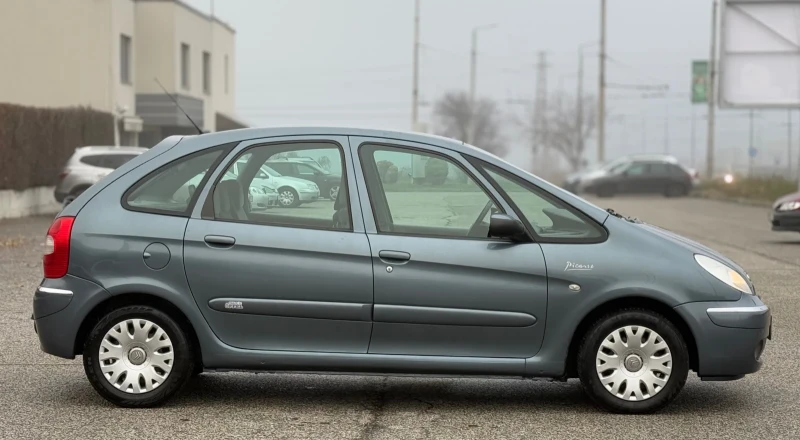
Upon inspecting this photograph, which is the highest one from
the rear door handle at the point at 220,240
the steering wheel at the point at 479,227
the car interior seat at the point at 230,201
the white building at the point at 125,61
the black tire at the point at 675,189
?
the white building at the point at 125,61

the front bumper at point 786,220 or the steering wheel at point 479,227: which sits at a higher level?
the steering wheel at point 479,227

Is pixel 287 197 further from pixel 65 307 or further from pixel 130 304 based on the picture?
pixel 65 307

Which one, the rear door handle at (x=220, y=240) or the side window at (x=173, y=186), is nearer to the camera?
the rear door handle at (x=220, y=240)

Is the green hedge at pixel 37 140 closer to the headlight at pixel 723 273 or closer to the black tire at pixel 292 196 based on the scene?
the black tire at pixel 292 196

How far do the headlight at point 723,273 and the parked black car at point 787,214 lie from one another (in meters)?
14.1

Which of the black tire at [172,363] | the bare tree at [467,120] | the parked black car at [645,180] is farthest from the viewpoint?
the bare tree at [467,120]

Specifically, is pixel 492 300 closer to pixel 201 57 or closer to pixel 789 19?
pixel 789 19

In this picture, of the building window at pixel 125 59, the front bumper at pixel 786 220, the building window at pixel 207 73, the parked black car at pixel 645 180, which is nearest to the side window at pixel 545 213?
the front bumper at pixel 786 220

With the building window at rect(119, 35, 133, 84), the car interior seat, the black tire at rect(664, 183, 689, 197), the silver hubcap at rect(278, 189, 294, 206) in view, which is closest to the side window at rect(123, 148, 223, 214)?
the car interior seat

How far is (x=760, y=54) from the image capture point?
119 feet

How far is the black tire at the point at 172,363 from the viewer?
6648 mm

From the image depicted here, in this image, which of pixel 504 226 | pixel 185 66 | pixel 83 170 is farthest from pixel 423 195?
pixel 185 66

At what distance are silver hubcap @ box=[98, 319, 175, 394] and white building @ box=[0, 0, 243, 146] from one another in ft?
78.9

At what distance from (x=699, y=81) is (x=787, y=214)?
123ft
